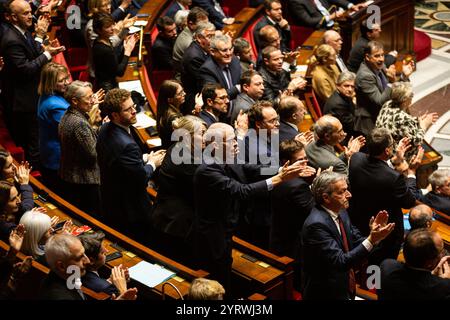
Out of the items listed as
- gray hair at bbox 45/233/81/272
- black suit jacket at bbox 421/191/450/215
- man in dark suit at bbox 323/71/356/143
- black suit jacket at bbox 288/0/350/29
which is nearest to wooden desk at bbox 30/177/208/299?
gray hair at bbox 45/233/81/272

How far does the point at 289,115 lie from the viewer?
4.41 meters

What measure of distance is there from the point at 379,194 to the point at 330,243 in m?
0.77

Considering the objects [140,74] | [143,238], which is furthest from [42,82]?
[140,74]

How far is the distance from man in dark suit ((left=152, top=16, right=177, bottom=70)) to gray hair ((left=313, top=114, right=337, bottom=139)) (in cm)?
199

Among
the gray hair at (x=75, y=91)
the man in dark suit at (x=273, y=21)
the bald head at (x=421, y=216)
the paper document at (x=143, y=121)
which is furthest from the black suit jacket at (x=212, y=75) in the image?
the bald head at (x=421, y=216)

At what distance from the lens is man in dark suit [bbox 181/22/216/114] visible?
5.29m

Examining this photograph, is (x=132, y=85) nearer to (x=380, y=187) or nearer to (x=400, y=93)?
(x=400, y=93)

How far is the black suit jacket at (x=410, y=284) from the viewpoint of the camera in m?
3.01

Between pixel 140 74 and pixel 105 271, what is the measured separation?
245 centimetres

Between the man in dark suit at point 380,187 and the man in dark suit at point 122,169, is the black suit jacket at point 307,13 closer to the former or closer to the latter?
the man in dark suit at point 380,187

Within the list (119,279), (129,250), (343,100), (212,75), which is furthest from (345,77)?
(119,279)

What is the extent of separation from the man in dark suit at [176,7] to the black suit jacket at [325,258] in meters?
3.43

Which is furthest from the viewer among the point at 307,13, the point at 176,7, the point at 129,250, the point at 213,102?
the point at 307,13

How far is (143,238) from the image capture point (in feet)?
13.6
